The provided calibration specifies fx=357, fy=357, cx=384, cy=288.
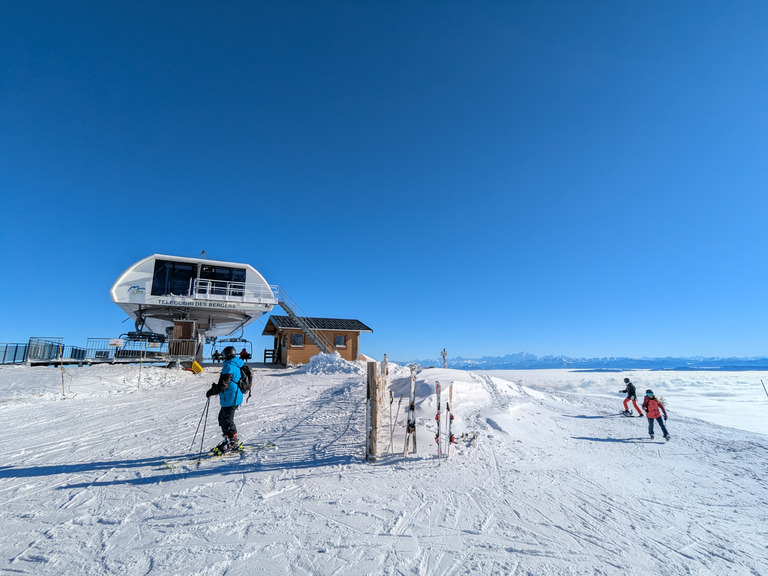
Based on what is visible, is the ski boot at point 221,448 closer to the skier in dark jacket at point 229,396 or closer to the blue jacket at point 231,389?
the skier in dark jacket at point 229,396

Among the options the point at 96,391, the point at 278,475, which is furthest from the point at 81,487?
the point at 96,391

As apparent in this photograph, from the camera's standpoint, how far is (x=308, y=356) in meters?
27.8

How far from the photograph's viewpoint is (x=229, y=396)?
634cm

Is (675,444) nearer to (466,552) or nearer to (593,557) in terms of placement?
(593,557)

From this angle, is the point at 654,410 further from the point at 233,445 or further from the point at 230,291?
the point at 230,291

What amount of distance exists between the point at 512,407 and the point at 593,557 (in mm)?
9318

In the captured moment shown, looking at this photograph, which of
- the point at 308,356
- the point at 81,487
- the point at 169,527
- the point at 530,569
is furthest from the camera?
the point at 308,356

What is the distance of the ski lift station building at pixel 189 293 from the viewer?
73.7 ft

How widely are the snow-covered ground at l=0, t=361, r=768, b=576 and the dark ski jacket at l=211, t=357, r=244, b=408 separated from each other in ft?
3.36

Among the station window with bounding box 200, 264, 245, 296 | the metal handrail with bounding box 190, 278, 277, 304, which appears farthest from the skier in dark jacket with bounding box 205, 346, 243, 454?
the station window with bounding box 200, 264, 245, 296

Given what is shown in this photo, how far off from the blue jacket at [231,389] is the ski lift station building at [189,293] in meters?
18.9

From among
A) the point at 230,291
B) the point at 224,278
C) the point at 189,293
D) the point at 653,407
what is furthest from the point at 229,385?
the point at 224,278

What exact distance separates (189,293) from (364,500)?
23.1 metres

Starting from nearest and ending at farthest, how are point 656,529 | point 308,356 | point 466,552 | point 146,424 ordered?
point 466,552 < point 656,529 < point 146,424 < point 308,356
